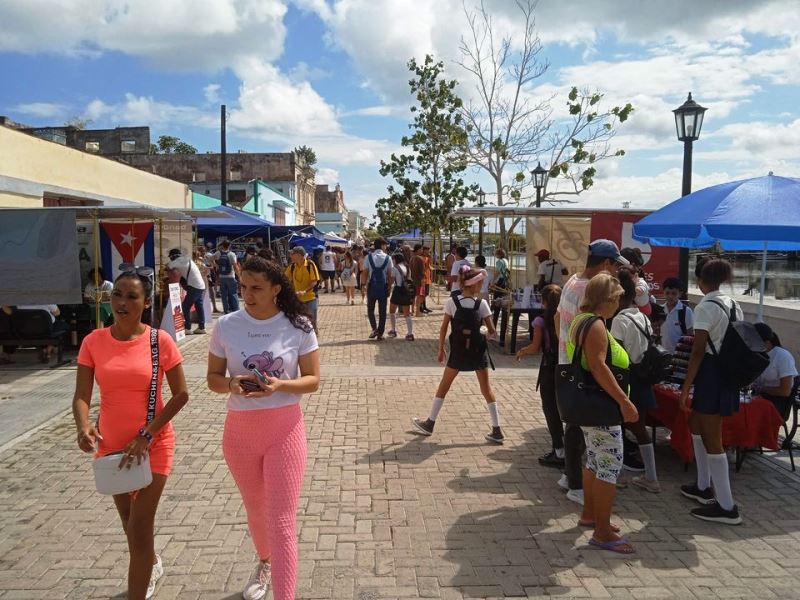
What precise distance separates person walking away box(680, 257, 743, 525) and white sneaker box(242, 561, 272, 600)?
297 cm

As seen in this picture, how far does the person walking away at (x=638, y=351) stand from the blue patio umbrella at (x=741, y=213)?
0.99 m

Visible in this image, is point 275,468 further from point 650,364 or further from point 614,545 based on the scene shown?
point 650,364

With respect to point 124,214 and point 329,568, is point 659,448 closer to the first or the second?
point 329,568

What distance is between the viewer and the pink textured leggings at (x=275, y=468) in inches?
114

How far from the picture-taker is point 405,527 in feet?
13.8

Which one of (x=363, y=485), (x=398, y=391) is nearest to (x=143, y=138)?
(x=398, y=391)

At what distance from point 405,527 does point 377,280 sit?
26.6 feet

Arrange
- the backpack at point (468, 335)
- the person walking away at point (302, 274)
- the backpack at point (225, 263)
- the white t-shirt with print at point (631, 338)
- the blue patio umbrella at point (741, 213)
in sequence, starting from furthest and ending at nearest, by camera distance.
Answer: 1. the backpack at point (225, 263)
2. the person walking away at point (302, 274)
3. the backpack at point (468, 335)
4. the blue patio umbrella at point (741, 213)
5. the white t-shirt with print at point (631, 338)

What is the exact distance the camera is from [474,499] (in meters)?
4.70

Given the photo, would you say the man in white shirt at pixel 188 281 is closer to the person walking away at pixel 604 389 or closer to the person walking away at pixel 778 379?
the person walking away at pixel 604 389

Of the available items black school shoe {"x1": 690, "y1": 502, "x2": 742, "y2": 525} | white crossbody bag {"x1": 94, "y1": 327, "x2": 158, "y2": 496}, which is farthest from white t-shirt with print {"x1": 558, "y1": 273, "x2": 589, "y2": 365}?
white crossbody bag {"x1": 94, "y1": 327, "x2": 158, "y2": 496}

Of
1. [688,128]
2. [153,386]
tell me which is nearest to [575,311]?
[153,386]

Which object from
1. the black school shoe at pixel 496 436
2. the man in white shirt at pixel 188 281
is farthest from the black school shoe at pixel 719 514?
the man in white shirt at pixel 188 281

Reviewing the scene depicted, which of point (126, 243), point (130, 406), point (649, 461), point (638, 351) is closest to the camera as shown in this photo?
point (130, 406)
